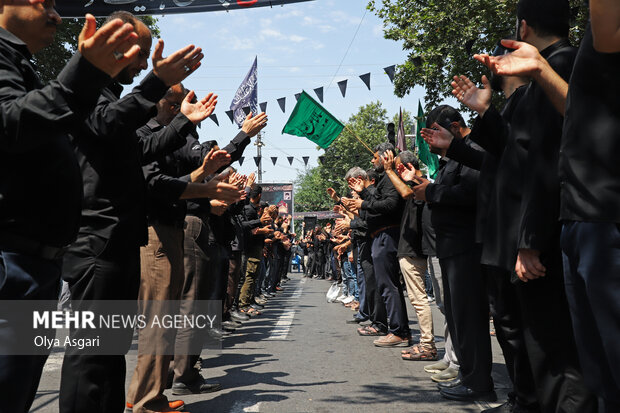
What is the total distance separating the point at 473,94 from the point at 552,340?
5.09 feet

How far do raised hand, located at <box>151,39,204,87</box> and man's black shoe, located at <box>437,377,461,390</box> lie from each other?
3401mm

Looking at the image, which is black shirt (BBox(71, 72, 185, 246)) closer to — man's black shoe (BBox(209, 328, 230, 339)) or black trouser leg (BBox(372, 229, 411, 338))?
black trouser leg (BBox(372, 229, 411, 338))

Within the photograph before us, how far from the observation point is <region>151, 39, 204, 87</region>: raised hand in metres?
2.50

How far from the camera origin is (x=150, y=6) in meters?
9.84

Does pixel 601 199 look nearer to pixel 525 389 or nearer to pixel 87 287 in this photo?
pixel 525 389

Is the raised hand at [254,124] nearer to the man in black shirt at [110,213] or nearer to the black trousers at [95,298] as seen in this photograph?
the man in black shirt at [110,213]

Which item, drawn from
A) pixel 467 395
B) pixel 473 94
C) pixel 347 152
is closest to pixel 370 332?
pixel 467 395

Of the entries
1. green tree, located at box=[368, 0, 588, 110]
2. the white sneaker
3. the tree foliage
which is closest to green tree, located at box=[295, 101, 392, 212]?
the tree foliage

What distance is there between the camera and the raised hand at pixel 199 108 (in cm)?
328

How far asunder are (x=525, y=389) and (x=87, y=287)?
2539mm

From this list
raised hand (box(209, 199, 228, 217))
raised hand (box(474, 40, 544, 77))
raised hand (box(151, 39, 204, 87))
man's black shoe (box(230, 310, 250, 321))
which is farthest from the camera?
man's black shoe (box(230, 310, 250, 321))

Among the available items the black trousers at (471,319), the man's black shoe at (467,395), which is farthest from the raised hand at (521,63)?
the man's black shoe at (467,395)

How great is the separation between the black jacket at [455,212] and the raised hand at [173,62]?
8.71 ft

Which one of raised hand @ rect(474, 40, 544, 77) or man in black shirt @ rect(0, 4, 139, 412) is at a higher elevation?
raised hand @ rect(474, 40, 544, 77)
